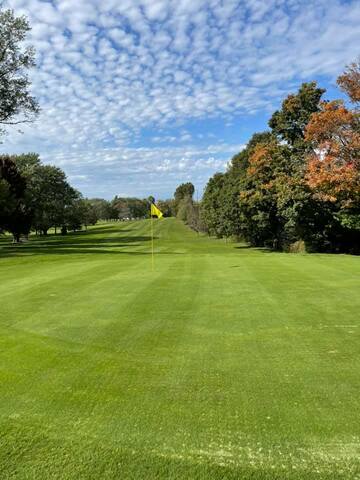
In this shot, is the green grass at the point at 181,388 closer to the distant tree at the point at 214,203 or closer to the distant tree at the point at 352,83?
the distant tree at the point at 352,83

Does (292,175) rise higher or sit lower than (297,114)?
lower

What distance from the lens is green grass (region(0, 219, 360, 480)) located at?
11.6ft

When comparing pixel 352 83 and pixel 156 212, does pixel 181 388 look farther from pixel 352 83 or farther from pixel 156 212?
pixel 352 83

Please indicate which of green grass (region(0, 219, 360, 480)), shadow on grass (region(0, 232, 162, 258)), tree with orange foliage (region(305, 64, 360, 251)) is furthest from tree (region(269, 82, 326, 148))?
green grass (region(0, 219, 360, 480))

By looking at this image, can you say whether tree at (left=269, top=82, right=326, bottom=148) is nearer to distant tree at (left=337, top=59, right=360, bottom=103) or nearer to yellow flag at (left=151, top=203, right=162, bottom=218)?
distant tree at (left=337, top=59, right=360, bottom=103)

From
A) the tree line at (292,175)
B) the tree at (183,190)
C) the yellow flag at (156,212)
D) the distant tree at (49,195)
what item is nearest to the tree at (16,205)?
the tree line at (292,175)

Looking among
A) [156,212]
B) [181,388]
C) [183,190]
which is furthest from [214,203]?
[183,190]

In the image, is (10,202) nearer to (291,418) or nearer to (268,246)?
(268,246)

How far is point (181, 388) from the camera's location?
4.92 metres

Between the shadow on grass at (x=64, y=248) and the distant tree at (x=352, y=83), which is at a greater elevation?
the distant tree at (x=352, y=83)

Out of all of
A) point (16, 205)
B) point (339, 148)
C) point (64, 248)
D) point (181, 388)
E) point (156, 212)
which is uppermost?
point (339, 148)

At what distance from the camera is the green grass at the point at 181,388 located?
11.6 feet

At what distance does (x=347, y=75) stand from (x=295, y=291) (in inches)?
855

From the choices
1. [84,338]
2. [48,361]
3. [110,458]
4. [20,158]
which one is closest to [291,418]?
[110,458]
